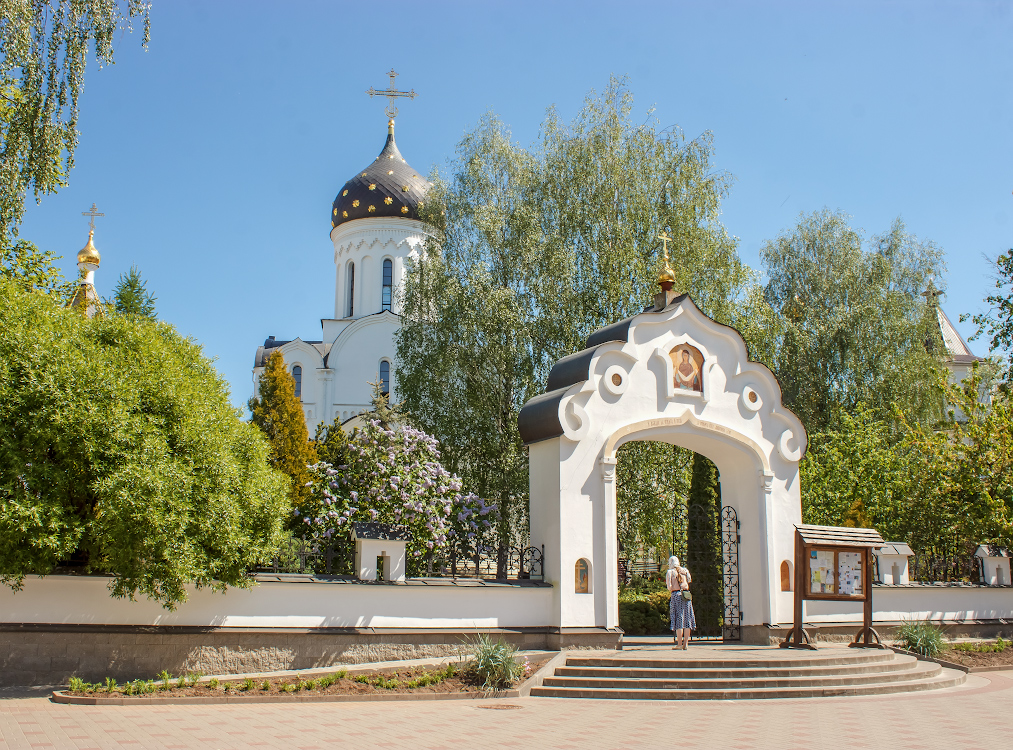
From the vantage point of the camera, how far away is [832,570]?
1358 centimetres

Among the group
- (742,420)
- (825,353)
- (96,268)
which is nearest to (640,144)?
(742,420)

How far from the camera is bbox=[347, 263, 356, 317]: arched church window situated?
37750 mm

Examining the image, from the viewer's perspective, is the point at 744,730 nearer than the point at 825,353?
Yes

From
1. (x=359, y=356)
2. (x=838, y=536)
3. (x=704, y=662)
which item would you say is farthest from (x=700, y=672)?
(x=359, y=356)

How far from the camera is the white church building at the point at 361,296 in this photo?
35969 millimetres

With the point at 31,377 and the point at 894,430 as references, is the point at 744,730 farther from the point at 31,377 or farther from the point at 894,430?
the point at 894,430

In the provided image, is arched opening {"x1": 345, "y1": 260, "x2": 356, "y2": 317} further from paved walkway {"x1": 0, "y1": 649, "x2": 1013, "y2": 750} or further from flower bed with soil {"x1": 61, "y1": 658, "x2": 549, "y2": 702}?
paved walkway {"x1": 0, "y1": 649, "x2": 1013, "y2": 750}

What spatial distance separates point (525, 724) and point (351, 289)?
102 feet

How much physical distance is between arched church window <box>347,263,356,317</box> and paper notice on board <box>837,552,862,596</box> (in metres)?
27.7

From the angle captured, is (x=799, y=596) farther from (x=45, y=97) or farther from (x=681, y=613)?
(x=45, y=97)

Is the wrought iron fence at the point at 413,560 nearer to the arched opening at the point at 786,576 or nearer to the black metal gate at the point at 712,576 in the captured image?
the black metal gate at the point at 712,576

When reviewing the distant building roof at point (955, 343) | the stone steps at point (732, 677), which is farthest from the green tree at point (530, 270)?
the distant building roof at point (955, 343)

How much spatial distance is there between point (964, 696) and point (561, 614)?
5.35 m

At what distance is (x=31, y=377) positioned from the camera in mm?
9938
